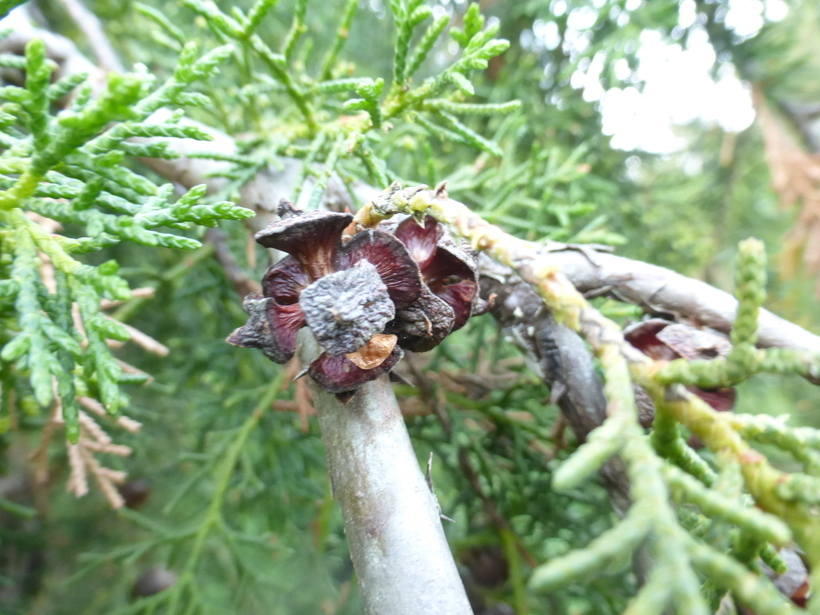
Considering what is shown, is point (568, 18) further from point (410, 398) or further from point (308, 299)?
point (308, 299)

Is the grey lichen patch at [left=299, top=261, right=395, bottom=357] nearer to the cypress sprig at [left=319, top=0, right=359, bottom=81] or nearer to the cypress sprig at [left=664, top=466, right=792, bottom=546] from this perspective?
the cypress sprig at [left=664, top=466, right=792, bottom=546]

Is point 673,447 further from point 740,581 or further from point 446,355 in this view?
point 446,355

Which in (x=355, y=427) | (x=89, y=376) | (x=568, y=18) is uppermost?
(x=568, y=18)

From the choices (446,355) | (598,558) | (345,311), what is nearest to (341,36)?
(345,311)

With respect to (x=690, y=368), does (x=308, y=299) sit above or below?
below

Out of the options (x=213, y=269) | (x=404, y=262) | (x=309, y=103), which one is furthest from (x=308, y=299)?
(x=213, y=269)

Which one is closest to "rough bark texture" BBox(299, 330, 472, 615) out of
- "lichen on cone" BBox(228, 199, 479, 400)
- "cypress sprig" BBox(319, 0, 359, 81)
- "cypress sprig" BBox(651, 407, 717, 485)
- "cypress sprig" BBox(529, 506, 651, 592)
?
"lichen on cone" BBox(228, 199, 479, 400)

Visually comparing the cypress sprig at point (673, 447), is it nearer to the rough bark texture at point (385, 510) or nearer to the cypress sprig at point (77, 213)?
the rough bark texture at point (385, 510)
